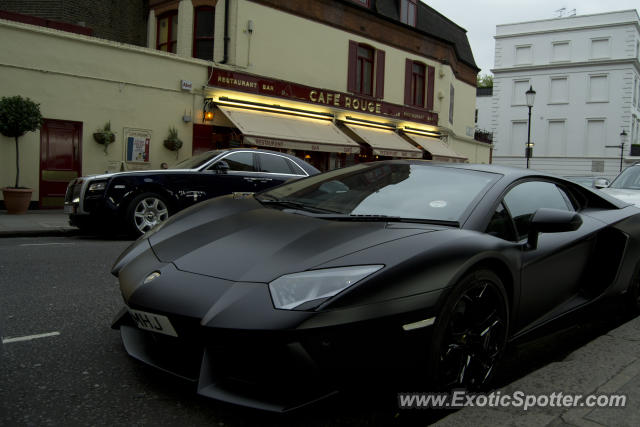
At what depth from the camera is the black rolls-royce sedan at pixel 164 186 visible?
8.41 metres

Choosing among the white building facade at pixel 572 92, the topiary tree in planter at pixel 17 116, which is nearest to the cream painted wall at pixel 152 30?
the topiary tree in planter at pixel 17 116

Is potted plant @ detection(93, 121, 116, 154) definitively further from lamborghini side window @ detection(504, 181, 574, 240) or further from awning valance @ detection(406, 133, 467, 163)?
awning valance @ detection(406, 133, 467, 163)

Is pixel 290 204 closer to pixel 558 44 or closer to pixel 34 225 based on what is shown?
pixel 34 225

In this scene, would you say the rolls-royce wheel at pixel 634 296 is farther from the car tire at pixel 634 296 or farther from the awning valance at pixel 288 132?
the awning valance at pixel 288 132

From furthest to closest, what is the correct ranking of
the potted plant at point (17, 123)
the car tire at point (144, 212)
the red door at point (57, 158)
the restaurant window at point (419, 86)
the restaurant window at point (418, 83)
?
the restaurant window at point (418, 83)
the restaurant window at point (419, 86)
the red door at point (57, 158)
the potted plant at point (17, 123)
the car tire at point (144, 212)

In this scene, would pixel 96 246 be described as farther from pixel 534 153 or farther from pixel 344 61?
pixel 534 153

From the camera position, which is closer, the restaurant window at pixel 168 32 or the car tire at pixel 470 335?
the car tire at pixel 470 335

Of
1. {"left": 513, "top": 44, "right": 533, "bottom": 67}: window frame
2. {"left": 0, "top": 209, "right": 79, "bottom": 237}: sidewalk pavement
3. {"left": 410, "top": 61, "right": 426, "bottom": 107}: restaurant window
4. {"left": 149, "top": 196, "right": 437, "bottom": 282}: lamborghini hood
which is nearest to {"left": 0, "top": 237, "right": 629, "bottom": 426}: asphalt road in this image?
{"left": 149, "top": 196, "right": 437, "bottom": 282}: lamborghini hood

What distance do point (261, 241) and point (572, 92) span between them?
5314cm

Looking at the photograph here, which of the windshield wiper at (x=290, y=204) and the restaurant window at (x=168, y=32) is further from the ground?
the restaurant window at (x=168, y=32)

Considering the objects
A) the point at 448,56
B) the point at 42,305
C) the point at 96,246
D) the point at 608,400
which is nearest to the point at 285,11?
the point at 448,56

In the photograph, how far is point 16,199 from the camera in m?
11.7

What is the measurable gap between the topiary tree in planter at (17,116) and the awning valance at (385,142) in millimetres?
11741

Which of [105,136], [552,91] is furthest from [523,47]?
[105,136]
